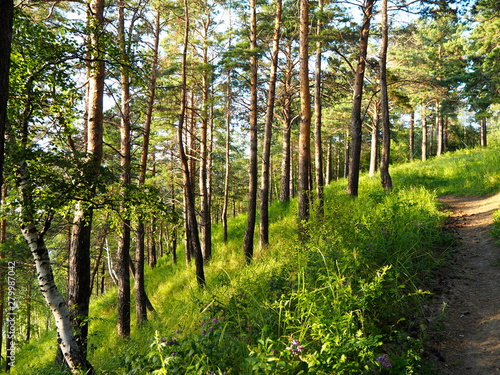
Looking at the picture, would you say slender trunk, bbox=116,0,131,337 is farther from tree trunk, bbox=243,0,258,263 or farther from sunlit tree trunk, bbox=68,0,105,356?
tree trunk, bbox=243,0,258,263

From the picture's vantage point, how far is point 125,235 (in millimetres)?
8891

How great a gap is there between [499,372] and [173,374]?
2900 mm

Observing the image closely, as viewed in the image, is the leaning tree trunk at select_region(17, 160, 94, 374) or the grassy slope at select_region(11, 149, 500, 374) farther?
the leaning tree trunk at select_region(17, 160, 94, 374)

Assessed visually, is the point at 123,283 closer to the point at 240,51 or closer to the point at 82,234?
the point at 82,234

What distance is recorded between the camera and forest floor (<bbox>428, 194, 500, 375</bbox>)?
9.94 feet

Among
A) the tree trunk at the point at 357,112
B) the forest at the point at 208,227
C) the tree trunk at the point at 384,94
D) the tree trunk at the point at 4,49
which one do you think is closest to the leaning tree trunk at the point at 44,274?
the forest at the point at 208,227

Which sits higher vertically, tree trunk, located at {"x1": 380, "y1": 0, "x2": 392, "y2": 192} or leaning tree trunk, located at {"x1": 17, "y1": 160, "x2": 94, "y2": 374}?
tree trunk, located at {"x1": 380, "y1": 0, "x2": 392, "y2": 192}

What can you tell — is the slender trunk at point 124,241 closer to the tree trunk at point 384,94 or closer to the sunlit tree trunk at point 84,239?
the sunlit tree trunk at point 84,239

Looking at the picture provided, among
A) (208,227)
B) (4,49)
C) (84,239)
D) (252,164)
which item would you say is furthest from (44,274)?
(208,227)

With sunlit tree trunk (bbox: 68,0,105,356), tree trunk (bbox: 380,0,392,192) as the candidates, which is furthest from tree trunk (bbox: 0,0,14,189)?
tree trunk (bbox: 380,0,392,192)

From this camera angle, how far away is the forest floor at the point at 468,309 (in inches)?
119

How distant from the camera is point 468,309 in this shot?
12.9ft

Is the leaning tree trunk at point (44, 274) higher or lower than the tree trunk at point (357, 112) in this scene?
lower

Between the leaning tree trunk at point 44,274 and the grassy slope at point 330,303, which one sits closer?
the grassy slope at point 330,303
